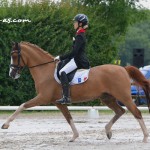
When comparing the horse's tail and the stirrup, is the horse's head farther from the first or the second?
the horse's tail

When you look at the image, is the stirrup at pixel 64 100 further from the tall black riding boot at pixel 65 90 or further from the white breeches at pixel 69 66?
the white breeches at pixel 69 66

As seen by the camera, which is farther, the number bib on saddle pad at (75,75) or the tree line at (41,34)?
the tree line at (41,34)

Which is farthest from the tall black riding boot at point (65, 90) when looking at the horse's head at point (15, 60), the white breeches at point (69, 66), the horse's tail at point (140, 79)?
the horse's tail at point (140, 79)

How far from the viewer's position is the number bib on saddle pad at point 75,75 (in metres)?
14.4

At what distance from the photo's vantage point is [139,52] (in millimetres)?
31891

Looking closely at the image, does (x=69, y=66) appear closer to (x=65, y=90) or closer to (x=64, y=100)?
(x=65, y=90)

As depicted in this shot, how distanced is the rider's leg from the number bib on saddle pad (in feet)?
0.33

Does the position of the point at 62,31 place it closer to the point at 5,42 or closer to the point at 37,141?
the point at 5,42

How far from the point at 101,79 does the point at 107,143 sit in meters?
1.49

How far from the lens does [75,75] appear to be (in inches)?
573

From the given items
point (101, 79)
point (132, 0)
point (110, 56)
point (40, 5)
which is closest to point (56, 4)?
point (40, 5)

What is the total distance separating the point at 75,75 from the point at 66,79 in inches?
10.3

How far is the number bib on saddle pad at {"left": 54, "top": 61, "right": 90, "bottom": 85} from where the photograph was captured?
14422 millimetres

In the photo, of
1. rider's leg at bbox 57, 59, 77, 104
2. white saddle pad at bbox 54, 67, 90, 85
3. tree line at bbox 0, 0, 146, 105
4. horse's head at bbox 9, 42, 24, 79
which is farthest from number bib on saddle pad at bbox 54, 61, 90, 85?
tree line at bbox 0, 0, 146, 105
